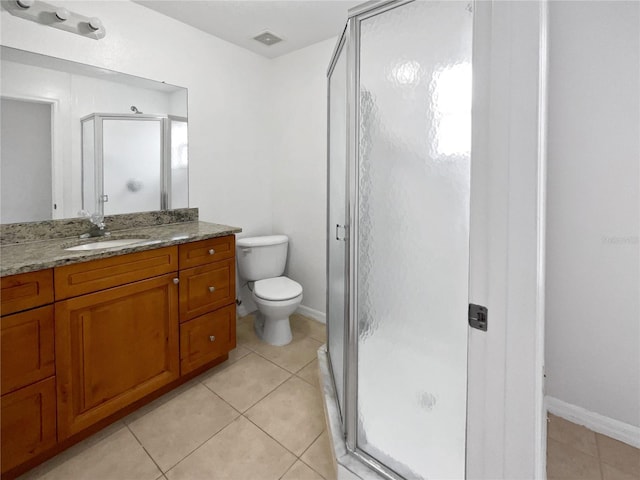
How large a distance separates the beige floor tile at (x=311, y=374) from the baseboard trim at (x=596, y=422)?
4.12 feet

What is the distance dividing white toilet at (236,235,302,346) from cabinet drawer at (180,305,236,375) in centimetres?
30

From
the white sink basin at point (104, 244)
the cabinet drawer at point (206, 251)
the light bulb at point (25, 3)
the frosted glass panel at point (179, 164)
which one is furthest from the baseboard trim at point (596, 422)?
the light bulb at point (25, 3)

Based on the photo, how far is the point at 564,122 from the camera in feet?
4.84

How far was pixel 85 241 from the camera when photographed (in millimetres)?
1784

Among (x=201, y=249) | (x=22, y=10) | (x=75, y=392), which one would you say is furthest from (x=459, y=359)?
(x=22, y=10)

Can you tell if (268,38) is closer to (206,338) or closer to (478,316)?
(206,338)

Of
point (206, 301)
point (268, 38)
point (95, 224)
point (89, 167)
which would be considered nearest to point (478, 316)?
point (206, 301)

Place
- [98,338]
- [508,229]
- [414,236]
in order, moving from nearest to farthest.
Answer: [508,229]
[414,236]
[98,338]

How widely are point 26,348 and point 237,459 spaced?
970 mm

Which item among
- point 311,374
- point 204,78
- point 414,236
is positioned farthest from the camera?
point 204,78

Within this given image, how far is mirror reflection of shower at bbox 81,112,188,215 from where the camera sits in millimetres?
1936

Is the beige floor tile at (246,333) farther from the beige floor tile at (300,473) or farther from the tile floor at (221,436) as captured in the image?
the beige floor tile at (300,473)

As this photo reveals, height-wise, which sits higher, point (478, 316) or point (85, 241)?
point (85, 241)

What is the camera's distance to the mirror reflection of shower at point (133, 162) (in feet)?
6.35
